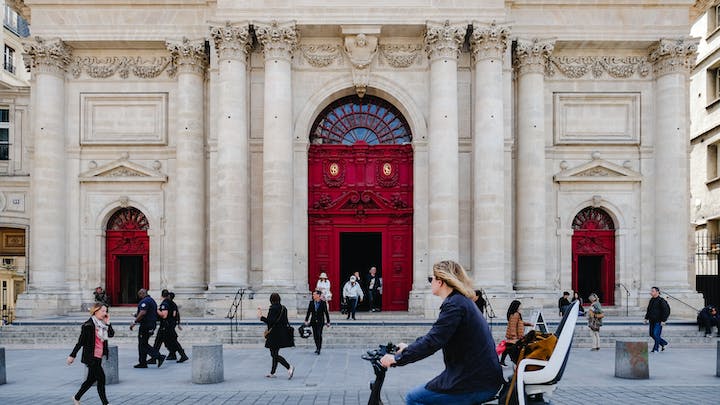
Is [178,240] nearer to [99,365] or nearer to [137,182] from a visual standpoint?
[137,182]

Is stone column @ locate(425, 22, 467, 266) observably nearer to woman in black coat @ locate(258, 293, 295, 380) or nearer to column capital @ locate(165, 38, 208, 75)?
column capital @ locate(165, 38, 208, 75)

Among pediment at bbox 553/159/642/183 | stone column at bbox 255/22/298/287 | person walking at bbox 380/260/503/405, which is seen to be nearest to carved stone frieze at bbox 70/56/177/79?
stone column at bbox 255/22/298/287

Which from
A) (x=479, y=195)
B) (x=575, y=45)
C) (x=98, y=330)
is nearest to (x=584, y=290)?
(x=479, y=195)

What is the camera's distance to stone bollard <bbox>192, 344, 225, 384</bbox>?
13695 millimetres

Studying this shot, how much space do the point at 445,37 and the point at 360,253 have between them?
403 inches

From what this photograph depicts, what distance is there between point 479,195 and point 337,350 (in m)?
8.67

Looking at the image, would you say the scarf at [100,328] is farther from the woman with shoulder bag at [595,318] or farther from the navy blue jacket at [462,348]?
the woman with shoulder bag at [595,318]

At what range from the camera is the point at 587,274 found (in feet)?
93.2

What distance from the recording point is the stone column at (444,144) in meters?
25.0

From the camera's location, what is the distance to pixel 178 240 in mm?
26734

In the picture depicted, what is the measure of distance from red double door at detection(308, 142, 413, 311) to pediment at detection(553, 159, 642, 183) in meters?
6.06

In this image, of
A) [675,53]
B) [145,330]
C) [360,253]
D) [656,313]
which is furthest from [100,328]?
[675,53]

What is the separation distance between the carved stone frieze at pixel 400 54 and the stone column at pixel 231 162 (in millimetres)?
5170

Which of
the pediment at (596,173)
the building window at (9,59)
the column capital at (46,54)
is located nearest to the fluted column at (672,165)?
the pediment at (596,173)
